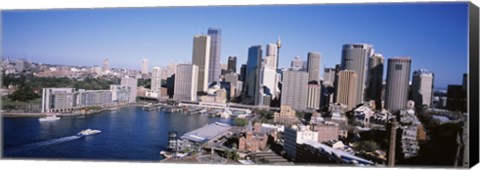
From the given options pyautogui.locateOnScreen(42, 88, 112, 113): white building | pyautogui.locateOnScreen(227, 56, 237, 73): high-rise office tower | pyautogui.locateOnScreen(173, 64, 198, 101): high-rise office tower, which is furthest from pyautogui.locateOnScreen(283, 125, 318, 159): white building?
pyautogui.locateOnScreen(42, 88, 112, 113): white building

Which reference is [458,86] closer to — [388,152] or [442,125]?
[442,125]

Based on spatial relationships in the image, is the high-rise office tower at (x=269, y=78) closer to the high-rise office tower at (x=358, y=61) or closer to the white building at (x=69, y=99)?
the high-rise office tower at (x=358, y=61)

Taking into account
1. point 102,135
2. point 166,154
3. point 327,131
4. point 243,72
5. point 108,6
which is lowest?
point 166,154

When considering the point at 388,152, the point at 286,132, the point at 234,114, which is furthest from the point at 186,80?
the point at 388,152

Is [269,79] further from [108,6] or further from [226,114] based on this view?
[108,6]

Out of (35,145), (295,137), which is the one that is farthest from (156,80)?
(295,137)

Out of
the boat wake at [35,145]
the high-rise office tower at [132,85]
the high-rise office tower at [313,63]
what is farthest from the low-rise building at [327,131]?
the boat wake at [35,145]
